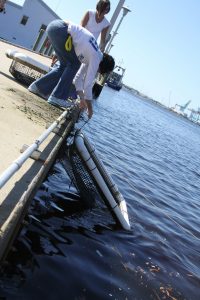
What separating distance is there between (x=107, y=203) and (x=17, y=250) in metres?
2.18

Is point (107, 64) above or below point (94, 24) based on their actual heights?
below

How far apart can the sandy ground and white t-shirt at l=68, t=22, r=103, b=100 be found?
948mm

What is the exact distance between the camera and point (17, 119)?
6.09 metres

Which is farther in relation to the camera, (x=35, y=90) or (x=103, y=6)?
(x=35, y=90)

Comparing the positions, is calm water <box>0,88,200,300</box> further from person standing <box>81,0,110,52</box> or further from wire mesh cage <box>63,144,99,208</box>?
person standing <box>81,0,110,52</box>

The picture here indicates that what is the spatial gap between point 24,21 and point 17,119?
31.6 meters

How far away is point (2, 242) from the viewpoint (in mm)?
2836

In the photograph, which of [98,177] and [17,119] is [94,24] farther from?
[98,177]

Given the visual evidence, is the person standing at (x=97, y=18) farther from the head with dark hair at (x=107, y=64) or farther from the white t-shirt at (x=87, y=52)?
the head with dark hair at (x=107, y=64)

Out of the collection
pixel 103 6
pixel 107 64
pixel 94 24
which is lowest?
pixel 107 64

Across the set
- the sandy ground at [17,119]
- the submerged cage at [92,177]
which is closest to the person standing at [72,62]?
the sandy ground at [17,119]

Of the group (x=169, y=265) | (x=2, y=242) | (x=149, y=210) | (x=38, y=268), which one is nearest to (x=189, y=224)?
(x=149, y=210)

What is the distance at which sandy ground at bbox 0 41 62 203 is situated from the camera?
4.18 m

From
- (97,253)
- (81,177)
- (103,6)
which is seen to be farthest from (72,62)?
(97,253)
